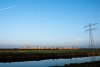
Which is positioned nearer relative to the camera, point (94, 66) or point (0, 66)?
point (94, 66)

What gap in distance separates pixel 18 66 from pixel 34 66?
409 cm

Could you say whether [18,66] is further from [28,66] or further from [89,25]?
[89,25]

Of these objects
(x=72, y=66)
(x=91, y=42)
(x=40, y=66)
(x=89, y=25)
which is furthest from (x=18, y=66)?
(x=89, y=25)

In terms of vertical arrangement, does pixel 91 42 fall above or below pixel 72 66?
above

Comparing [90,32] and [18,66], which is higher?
[90,32]

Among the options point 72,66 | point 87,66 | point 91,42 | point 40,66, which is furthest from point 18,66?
point 91,42

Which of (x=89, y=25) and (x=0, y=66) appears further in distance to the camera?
(x=89, y=25)

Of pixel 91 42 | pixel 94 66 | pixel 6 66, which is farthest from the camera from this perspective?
pixel 91 42

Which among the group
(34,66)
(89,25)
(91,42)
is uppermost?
(89,25)

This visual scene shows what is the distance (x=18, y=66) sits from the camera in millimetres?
49625

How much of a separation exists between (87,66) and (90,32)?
34.8 m

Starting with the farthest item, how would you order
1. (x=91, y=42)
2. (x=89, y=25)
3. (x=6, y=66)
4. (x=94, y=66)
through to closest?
(x=89, y=25) → (x=91, y=42) → (x=6, y=66) → (x=94, y=66)

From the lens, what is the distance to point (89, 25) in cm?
7312

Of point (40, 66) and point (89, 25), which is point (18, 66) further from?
point (89, 25)
